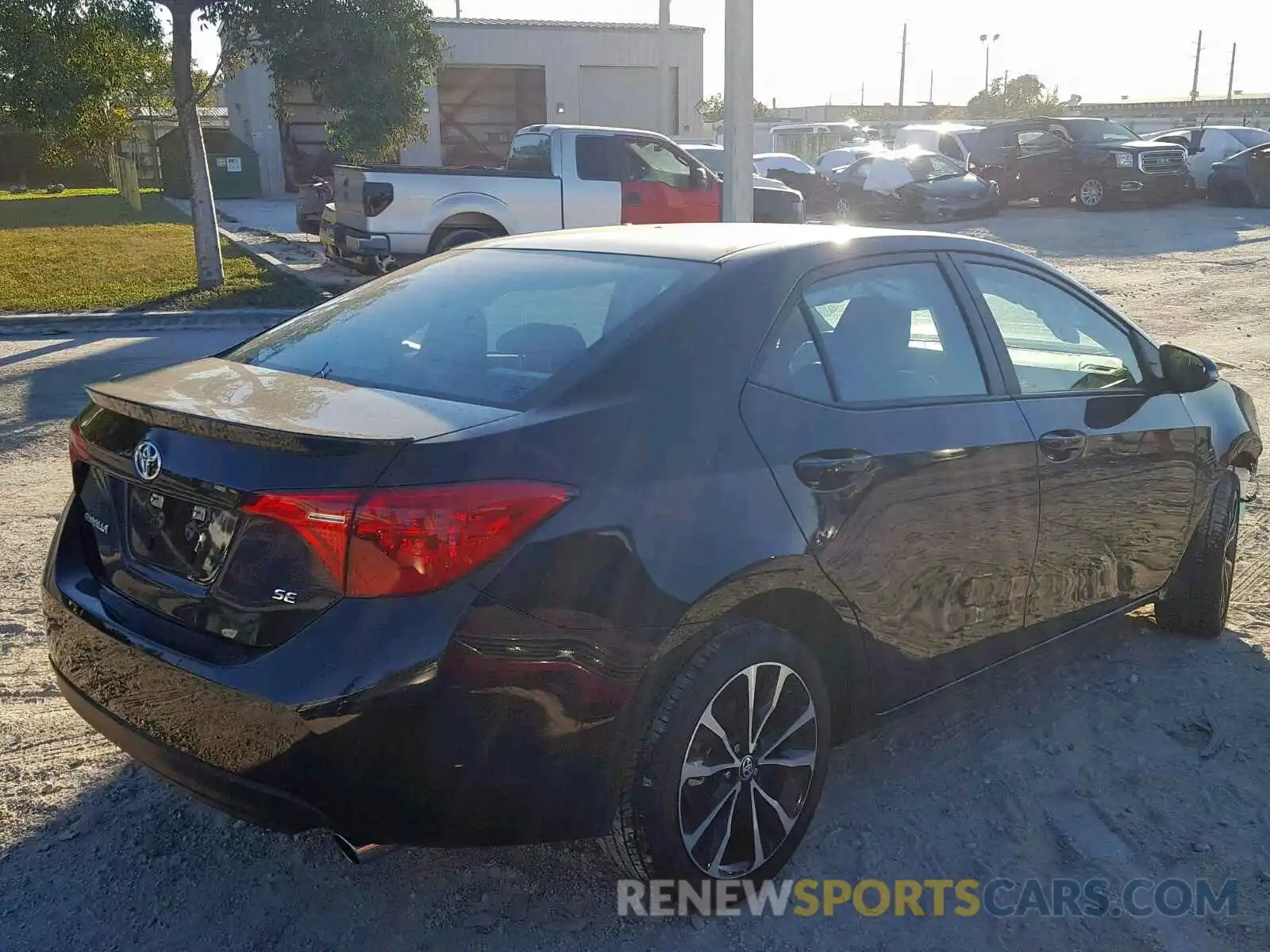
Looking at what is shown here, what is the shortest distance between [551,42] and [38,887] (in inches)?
1637

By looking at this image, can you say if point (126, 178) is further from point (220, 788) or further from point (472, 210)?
point (220, 788)

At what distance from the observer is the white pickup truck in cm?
1323

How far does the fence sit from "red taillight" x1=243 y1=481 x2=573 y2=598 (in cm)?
3121

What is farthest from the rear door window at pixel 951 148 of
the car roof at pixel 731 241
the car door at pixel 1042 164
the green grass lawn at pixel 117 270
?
the car roof at pixel 731 241

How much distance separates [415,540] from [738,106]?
921 cm

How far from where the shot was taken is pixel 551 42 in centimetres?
4134

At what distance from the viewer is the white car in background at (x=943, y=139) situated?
27.8 m

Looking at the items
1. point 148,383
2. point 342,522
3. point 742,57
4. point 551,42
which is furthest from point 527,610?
point 551,42

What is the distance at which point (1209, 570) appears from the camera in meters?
4.59

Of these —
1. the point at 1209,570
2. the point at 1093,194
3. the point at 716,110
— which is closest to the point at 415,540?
the point at 1209,570

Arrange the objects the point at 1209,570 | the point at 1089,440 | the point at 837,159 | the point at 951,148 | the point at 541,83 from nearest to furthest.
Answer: the point at 1089,440 < the point at 1209,570 < the point at 951,148 < the point at 837,159 < the point at 541,83

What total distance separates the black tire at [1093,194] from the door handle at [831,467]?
24237mm

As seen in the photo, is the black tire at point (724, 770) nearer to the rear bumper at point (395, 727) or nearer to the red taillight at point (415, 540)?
the rear bumper at point (395, 727)

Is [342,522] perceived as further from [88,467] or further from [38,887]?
[38,887]
